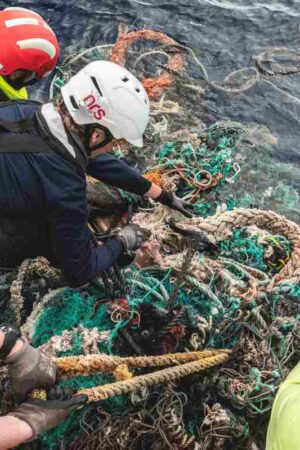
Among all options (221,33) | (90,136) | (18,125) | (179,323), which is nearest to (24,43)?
(18,125)

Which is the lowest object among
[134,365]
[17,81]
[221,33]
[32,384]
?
[134,365]

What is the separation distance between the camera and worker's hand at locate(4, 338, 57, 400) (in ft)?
9.50

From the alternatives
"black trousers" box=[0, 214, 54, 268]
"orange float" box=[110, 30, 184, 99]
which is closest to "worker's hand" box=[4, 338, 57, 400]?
"black trousers" box=[0, 214, 54, 268]

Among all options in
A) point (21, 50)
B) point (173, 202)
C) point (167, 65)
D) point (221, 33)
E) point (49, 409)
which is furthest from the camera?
point (221, 33)

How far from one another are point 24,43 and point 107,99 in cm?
152

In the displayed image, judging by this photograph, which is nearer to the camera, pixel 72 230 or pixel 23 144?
pixel 23 144

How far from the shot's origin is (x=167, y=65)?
23.2 feet

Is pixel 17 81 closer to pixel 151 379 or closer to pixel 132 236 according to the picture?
pixel 132 236

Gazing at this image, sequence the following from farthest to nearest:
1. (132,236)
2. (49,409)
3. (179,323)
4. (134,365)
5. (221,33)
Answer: (221,33), (132,236), (179,323), (134,365), (49,409)

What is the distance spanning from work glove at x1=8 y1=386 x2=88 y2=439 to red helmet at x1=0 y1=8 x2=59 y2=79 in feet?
8.71

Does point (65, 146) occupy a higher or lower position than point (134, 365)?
higher

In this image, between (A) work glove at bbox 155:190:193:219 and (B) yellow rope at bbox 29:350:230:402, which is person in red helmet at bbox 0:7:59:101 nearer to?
(A) work glove at bbox 155:190:193:219

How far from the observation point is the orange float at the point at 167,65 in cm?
659

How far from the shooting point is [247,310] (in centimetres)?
388
